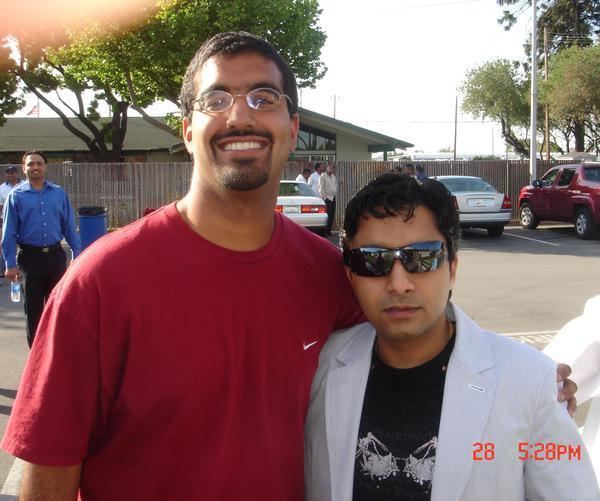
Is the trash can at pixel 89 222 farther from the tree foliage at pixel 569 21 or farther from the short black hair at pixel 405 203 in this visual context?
the tree foliage at pixel 569 21

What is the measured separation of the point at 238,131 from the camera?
1999 mm

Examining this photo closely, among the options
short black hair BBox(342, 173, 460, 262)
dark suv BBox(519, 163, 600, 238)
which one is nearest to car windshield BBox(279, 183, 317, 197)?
dark suv BBox(519, 163, 600, 238)

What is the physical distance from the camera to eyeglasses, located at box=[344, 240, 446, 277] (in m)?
2.04

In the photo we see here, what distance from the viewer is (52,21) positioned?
27594 mm

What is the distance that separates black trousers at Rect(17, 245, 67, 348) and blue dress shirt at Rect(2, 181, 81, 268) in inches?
3.5

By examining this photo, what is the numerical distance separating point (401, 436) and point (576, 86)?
34415 mm

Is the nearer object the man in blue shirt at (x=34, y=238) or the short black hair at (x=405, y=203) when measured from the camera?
the short black hair at (x=405, y=203)

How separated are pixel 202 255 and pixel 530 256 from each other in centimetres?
1317

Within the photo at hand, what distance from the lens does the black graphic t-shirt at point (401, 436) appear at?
1.87 m

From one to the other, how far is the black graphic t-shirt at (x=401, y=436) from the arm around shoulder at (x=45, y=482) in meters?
0.80

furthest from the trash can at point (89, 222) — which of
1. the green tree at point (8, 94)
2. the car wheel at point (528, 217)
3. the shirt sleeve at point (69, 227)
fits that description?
the green tree at point (8, 94)

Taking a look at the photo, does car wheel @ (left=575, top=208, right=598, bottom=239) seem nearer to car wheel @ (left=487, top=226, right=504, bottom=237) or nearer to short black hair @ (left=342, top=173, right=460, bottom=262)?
car wheel @ (left=487, top=226, right=504, bottom=237)

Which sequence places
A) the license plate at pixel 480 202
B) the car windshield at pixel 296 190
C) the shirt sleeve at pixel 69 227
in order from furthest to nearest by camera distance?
the license plate at pixel 480 202 < the car windshield at pixel 296 190 < the shirt sleeve at pixel 69 227

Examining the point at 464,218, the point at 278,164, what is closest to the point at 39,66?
the point at 464,218
